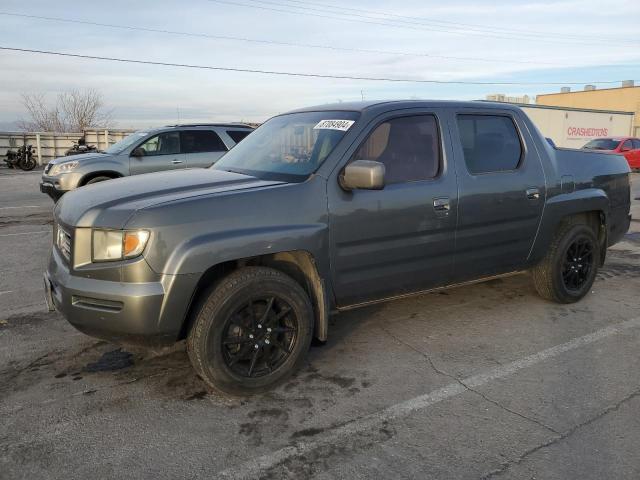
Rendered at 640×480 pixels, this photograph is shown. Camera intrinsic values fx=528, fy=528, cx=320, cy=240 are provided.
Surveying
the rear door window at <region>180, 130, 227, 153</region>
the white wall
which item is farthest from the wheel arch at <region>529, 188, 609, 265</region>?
the white wall

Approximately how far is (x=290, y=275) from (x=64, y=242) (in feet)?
4.75

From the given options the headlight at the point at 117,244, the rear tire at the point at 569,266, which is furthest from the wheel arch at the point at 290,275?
the rear tire at the point at 569,266

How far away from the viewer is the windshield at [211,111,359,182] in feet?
11.9

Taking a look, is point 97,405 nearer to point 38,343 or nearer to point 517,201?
point 38,343

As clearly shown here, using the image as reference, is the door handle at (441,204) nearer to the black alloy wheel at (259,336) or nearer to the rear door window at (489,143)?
the rear door window at (489,143)

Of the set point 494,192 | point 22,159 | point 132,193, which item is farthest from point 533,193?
point 22,159

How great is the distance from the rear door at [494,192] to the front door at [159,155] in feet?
22.8

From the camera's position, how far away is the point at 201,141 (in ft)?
33.9

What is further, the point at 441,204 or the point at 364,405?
the point at 441,204

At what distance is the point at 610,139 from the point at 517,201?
2120 cm

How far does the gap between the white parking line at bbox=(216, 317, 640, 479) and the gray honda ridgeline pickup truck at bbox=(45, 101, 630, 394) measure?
0.63 metres

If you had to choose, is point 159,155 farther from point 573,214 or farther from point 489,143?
point 573,214

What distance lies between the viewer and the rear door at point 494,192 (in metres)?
4.08

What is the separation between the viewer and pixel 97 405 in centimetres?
316
